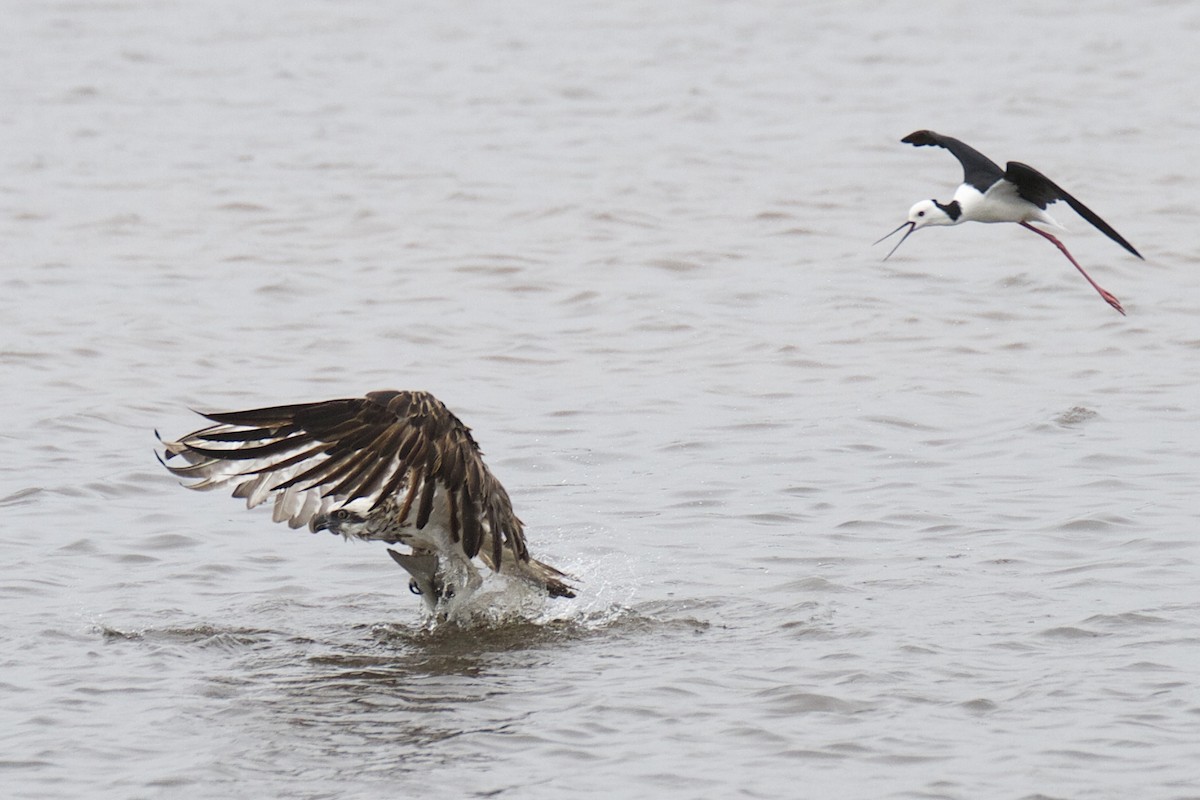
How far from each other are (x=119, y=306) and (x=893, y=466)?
211 inches

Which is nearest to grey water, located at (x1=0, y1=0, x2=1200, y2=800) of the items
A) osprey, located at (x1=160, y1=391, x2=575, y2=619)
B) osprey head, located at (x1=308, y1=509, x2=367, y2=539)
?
osprey, located at (x1=160, y1=391, x2=575, y2=619)

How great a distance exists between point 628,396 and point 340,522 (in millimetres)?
3794

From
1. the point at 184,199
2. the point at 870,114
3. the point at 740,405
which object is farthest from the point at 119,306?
the point at 870,114

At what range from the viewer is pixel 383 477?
22.8ft

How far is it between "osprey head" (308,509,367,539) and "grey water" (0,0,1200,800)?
1.55ft

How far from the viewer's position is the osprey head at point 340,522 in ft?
24.3

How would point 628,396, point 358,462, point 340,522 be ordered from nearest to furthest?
1. point 358,462
2. point 340,522
3. point 628,396

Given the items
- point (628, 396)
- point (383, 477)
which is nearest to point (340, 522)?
point (383, 477)

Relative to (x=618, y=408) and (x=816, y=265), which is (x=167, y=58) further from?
(x=618, y=408)

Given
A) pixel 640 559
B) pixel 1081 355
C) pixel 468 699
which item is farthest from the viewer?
pixel 1081 355

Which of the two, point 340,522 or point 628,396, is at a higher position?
point 340,522

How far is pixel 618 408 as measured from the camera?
10836 millimetres

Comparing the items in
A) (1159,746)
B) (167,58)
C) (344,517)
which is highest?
(167,58)

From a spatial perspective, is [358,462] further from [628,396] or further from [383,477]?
[628,396]
